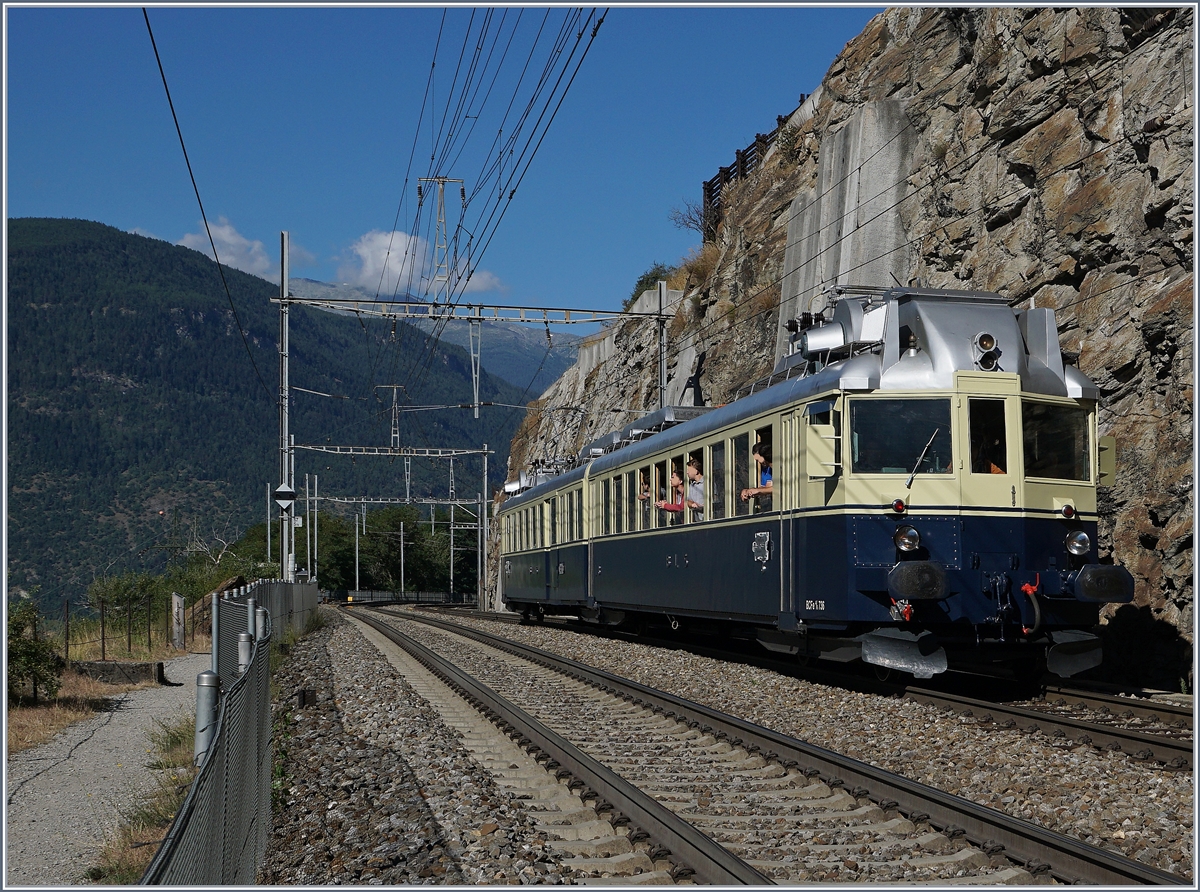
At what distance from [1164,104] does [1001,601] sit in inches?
341

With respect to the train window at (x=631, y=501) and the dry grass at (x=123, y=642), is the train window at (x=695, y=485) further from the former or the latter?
the dry grass at (x=123, y=642)

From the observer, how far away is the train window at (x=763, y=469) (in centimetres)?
1345

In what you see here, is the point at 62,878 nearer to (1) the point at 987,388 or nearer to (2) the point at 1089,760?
(2) the point at 1089,760

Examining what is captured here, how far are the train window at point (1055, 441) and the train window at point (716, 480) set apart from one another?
12.8 ft

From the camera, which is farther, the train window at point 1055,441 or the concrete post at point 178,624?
the concrete post at point 178,624

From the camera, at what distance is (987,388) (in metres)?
12.0

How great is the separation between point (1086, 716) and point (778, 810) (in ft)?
16.3

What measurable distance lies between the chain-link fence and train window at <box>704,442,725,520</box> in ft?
19.9

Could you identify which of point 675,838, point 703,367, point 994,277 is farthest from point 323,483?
point 675,838

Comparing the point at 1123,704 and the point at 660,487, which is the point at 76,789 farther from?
the point at 1123,704

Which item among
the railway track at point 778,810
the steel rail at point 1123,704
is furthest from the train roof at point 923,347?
the railway track at point 778,810

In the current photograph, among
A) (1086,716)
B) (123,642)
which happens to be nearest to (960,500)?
(1086,716)

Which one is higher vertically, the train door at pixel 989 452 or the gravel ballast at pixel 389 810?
the train door at pixel 989 452

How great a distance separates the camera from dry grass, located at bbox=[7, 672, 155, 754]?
14.2 m
